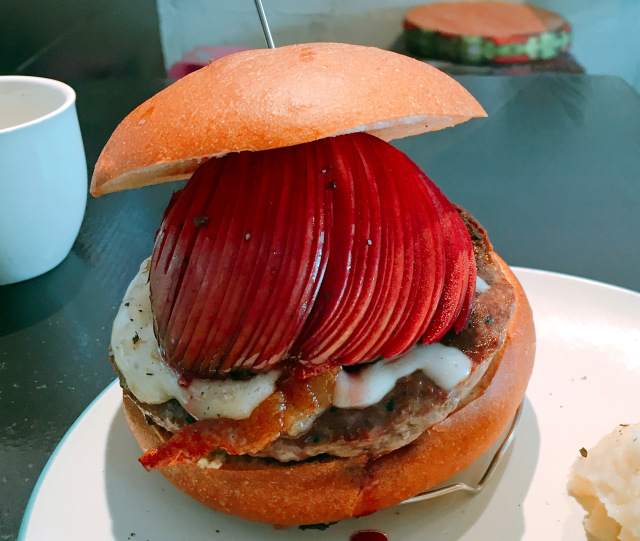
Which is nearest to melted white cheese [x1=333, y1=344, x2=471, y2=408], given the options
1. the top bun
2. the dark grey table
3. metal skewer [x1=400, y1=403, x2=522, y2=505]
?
metal skewer [x1=400, y1=403, x2=522, y2=505]

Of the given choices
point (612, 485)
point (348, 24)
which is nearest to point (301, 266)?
point (612, 485)

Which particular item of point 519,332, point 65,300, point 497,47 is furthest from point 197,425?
point 497,47

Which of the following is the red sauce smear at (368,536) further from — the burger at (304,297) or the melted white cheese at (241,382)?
the melted white cheese at (241,382)

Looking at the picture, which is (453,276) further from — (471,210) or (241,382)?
(471,210)

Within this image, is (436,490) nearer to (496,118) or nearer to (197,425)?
(197,425)

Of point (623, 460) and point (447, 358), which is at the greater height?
point (447, 358)

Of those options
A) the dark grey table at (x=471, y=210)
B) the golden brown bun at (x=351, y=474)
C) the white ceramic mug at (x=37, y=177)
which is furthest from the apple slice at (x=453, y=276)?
the white ceramic mug at (x=37, y=177)
